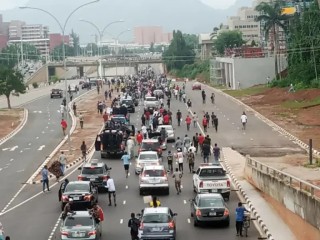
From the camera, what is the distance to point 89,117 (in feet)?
240

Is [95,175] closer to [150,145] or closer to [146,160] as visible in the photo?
[146,160]

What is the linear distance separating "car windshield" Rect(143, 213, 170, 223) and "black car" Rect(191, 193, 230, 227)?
211 centimetres

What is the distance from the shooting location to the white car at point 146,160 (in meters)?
38.1

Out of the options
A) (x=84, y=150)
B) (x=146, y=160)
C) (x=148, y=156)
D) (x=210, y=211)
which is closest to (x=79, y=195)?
(x=210, y=211)

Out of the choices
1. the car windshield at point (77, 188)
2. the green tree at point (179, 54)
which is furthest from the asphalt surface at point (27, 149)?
the green tree at point (179, 54)

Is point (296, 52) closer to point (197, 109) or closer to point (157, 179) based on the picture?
point (197, 109)

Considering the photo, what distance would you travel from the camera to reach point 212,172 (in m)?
31.5

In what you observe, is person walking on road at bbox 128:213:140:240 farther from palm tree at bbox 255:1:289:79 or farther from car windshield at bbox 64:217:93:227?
palm tree at bbox 255:1:289:79

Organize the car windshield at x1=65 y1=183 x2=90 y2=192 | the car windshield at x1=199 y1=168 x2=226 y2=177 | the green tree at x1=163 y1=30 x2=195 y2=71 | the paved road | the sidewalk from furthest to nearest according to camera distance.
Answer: the green tree at x1=163 y1=30 x2=195 y2=71 < the car windshield at x1=199 y1=168 x2=226 y2=177 < the car windshield at x1=65 y1=183 x2=90 y2=192 < the paved road < the sidewalk

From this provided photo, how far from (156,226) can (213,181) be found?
25.8ft

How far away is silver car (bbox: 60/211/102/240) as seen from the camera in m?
22.9

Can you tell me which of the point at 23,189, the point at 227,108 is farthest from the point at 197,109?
the point at 23,189

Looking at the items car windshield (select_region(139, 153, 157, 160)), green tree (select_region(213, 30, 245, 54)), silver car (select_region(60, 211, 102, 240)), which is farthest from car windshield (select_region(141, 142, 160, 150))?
green tree (select_region(213, 30, 245, 54))

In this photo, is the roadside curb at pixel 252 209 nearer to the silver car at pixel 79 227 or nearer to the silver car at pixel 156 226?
the silver car at pixel 156 226
